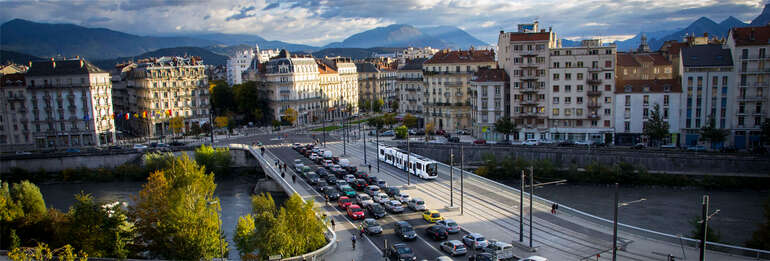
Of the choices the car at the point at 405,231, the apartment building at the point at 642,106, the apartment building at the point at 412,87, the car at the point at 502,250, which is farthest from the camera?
the apartment building at the point at 412,87

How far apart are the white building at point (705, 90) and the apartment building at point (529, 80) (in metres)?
15.5

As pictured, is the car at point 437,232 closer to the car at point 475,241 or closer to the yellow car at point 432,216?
the car at point 475,241

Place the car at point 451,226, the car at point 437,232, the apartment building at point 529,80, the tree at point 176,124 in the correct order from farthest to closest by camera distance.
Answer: the tree at point 176,124, the apartment building at point 529,80, the car at point 451,226, the car at point 437,232

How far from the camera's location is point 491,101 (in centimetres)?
7012

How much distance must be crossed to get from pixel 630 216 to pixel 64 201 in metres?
56.1

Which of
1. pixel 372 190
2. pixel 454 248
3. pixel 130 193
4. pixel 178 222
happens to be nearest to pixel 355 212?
pixel 372 190

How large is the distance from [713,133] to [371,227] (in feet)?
144

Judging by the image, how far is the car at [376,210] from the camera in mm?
37656

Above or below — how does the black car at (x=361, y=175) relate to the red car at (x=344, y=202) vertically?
above

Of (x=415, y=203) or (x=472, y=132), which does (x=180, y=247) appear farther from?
(x=472, y=132)

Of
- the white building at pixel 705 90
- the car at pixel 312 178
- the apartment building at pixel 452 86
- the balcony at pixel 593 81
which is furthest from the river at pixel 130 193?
the white building at pixel 705 90

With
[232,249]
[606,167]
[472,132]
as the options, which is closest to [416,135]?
[472,132]

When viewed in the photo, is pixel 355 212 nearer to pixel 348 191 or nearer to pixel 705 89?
pixel 348 191

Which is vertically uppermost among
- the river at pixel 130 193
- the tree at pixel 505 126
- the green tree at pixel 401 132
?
the tree at pixel 505 126
